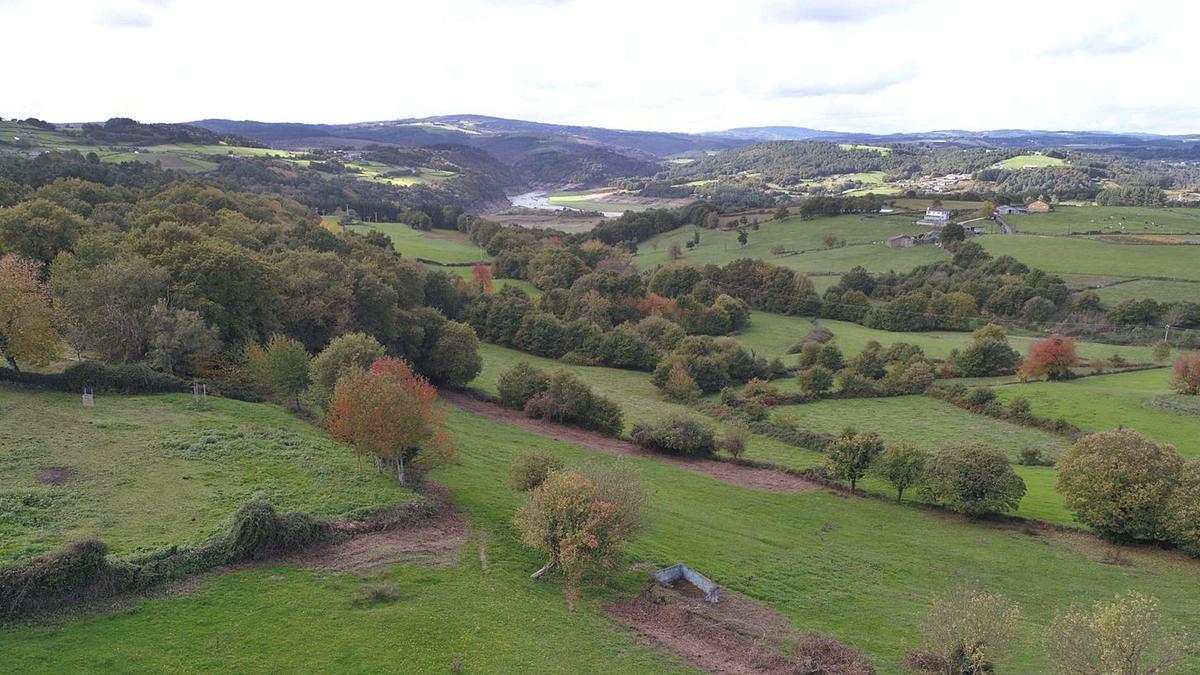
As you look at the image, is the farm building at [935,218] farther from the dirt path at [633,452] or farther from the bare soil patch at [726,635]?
the bare soil patch at [726,635]

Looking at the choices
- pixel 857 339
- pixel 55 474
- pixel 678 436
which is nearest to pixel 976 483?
pixel 678 436

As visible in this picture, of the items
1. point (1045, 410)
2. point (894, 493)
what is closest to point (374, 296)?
point (894, 493)

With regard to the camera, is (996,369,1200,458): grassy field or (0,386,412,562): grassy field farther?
(996,369,1200,458): grassy field

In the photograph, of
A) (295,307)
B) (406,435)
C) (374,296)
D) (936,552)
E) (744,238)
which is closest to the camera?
(406,435)

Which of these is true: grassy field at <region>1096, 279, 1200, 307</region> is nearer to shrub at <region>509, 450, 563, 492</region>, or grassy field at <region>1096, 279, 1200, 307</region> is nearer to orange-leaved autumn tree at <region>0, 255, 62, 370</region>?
shrub at <region>509, 450, 563, 492</region>

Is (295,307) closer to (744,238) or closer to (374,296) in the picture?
(374,296)

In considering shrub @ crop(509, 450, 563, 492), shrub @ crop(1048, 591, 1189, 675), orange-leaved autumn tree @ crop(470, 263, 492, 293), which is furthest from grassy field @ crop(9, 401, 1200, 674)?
orange-leaved autumn tree @ crop(470, 263, 492, 293)
